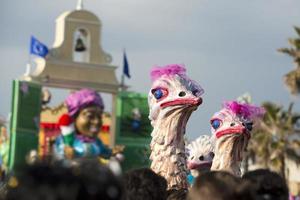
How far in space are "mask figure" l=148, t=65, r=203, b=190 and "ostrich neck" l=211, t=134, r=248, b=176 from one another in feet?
2.90

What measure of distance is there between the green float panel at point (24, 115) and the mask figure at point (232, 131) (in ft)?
119

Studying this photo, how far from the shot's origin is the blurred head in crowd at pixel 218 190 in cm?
422

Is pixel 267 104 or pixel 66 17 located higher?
pixel 66 17

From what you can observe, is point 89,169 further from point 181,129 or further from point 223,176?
point 181,129

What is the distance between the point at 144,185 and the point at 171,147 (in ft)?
11.7

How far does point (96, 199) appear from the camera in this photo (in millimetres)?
3703

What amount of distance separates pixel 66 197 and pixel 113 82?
1972 inches

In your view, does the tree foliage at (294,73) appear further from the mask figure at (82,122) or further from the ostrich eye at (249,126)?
Result: the ostrich eye at (249,126)

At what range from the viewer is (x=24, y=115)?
4759cm

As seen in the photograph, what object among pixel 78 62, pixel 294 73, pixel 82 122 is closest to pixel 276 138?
pixel 294 73

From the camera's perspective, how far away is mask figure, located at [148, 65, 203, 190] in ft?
29.6

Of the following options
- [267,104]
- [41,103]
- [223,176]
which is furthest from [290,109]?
[223,176]

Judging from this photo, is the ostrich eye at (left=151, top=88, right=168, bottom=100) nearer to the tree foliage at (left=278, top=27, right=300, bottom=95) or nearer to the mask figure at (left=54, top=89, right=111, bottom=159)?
the mask figure at (left=54, top=89, right=111, bottom=159)

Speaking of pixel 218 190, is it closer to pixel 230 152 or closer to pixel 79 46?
pixel 230 152
